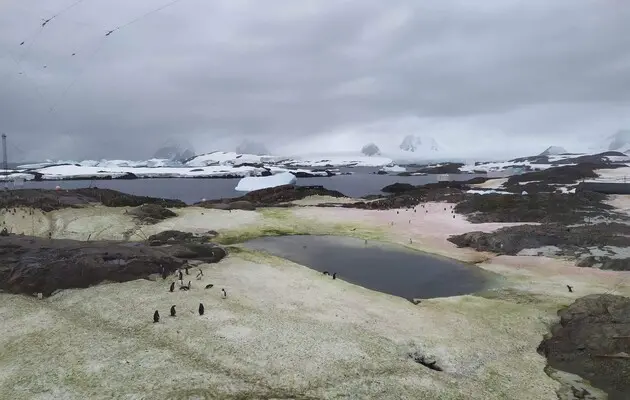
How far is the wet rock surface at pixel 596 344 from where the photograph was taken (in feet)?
59.0

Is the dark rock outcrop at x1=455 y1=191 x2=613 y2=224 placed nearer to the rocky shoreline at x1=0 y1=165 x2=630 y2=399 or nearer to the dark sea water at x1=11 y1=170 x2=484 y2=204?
the rocky shoreline at x1=0 y1=165 x2=630 y2=399

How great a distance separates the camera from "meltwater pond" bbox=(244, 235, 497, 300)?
98.6 feet

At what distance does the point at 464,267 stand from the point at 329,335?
1838 centimetres

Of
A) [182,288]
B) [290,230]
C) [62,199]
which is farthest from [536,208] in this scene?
[62,199]

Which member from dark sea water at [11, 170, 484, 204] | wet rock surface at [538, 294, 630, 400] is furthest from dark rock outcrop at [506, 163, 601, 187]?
wet rock surface at [538, 294, 630, 400]

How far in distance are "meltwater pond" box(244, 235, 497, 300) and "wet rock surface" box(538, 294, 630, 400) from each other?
276 inches

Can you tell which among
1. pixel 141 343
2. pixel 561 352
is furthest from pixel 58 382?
pixel 561 352

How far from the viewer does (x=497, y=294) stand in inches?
1093

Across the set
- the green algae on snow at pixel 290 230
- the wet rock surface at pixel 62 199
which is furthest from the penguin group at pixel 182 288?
the wet rock surface at pixel 62 199

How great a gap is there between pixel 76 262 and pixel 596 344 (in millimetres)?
28777

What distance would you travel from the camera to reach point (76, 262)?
27.8 metres

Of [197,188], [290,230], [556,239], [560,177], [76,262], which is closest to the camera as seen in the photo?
[76,262]

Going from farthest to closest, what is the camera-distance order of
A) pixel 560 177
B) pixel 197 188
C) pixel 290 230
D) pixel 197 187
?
pixel 197 187, pixel 197 188, pixel 560 177, pixel 290 230

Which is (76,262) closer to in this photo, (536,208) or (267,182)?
(536,208)
